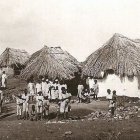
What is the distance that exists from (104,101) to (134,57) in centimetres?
315

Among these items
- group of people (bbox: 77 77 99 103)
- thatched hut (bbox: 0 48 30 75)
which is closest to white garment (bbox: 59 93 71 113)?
group of people (bbox: 77 77 99 103)

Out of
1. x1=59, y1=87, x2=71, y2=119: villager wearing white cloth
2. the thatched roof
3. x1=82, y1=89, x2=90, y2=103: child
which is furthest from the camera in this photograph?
the thatched roof

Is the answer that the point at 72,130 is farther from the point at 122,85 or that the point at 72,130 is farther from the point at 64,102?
the point at 122,85

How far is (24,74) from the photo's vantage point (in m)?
26.8

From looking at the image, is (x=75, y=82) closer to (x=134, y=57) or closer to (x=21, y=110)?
(x=134, y=57)

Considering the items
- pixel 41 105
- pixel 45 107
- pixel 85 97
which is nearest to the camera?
pixel 41 105

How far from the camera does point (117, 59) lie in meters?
24.0

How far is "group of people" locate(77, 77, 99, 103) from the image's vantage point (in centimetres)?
2278

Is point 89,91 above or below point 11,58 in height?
below

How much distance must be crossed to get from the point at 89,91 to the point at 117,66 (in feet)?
7.07

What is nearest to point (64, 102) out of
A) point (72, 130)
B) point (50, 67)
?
point (72, 130)

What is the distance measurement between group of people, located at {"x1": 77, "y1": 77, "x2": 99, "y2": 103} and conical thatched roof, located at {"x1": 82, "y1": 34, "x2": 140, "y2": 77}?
63 centimetres

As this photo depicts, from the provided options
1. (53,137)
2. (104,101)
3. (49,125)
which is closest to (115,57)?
(104,101)

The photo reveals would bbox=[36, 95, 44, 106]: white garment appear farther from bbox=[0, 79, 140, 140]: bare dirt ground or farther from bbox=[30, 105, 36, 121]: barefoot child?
bbox=[0, 79, 140, 140]: bare dirt ground
